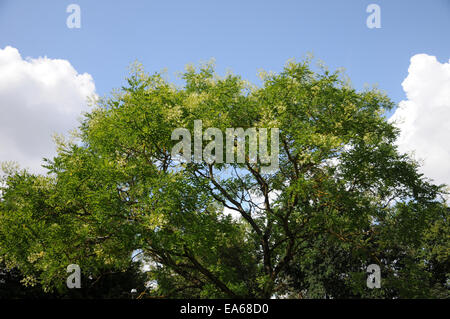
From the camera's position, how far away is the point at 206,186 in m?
17.0

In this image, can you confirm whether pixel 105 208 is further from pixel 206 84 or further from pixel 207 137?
pixel 206 84

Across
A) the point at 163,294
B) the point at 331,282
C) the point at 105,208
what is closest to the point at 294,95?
the point at 105,208

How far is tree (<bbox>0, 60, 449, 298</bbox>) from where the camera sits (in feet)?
45.2

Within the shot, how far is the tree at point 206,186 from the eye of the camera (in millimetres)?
13781

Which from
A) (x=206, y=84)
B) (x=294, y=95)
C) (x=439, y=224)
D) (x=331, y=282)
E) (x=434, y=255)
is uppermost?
(x=206, y=84)

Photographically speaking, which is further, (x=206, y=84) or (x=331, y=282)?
(x=331, y=282)

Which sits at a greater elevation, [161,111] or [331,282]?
[161,111]
